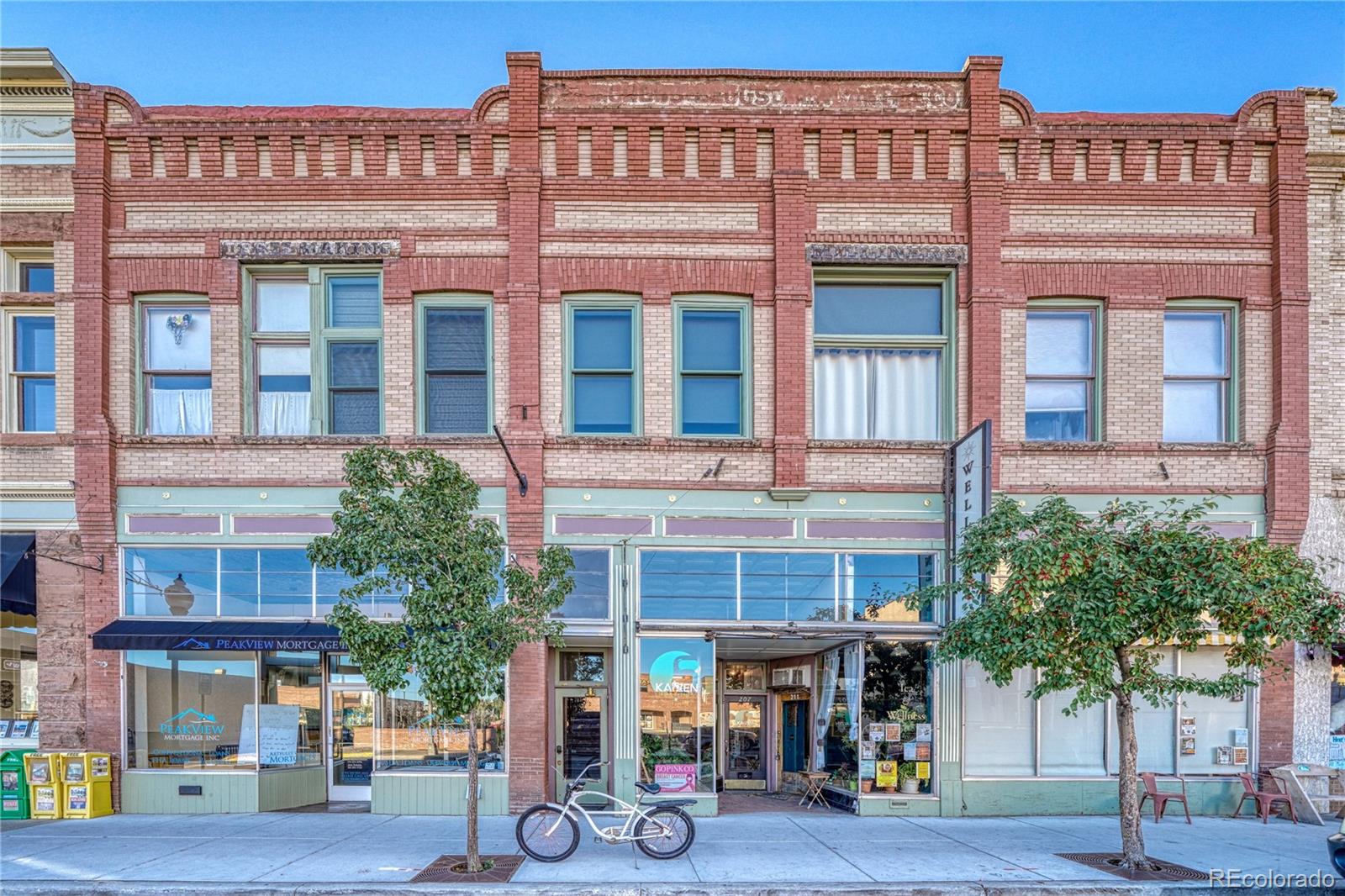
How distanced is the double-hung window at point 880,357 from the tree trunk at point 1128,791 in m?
4.95

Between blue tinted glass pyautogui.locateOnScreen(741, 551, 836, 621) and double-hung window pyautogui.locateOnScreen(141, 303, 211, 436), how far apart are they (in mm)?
8366

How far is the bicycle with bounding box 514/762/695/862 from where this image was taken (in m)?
9.96

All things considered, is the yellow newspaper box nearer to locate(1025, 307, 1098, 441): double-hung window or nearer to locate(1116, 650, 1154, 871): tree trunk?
locate(1116, 650, 1154, 871): tree trunk

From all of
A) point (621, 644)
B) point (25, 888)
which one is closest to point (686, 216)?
point (621, 644)

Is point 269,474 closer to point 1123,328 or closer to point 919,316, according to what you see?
point 919,316

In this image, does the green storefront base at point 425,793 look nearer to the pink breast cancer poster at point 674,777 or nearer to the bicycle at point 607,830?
the pink breast cancer poster at point 674,777

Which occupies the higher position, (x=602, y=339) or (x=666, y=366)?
(x=602, y=339)

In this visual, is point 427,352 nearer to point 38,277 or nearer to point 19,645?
point 38,277

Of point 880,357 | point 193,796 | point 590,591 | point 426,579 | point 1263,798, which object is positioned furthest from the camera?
point 880,357

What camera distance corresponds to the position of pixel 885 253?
13594 mm

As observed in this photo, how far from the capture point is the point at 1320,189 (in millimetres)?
13750

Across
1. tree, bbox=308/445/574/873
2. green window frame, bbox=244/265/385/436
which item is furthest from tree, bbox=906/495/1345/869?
green window frame, bbox=244/265/385/436

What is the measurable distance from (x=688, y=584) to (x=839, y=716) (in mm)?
3066

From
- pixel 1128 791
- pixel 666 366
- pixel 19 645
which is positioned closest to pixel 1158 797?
pixel 1128 791
